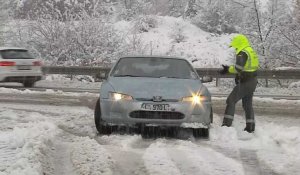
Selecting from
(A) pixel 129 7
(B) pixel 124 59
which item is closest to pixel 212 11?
(A) pixel 129 7

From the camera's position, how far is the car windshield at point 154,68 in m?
9.04

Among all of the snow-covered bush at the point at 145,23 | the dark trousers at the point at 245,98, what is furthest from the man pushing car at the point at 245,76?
the snow-covered bush at the point at 145,23

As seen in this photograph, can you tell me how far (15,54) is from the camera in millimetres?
17344

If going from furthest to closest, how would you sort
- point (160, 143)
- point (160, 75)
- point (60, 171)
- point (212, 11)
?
point (212, 11), point (160, 75), point (160, 143), point (60, 171)

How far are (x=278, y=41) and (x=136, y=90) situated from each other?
1759 centimetres

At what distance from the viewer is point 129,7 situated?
56375 millimetres

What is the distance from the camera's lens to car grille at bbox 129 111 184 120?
7.88 metres

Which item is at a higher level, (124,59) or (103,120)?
(124,59)

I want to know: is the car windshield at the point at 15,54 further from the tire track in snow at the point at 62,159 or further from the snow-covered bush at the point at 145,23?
the snow-covered bush at the point at 145,23

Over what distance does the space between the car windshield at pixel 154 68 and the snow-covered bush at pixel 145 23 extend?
34.0 m

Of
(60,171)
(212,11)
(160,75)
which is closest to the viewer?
(60,171)

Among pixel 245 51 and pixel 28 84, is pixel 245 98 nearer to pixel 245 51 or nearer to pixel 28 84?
pixel 245 51

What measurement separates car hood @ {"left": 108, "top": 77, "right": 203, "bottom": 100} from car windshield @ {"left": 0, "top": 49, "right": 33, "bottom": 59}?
940 centimetres

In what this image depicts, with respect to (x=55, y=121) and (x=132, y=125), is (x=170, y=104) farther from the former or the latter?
(x=55, y=121)
